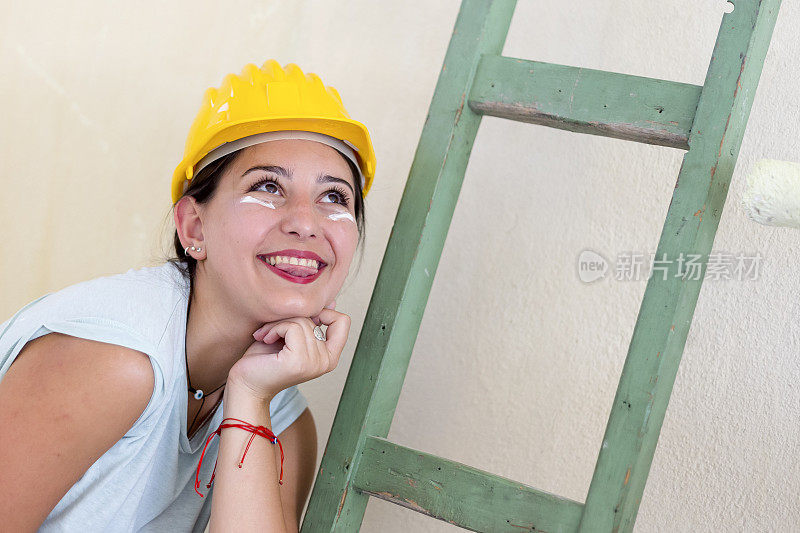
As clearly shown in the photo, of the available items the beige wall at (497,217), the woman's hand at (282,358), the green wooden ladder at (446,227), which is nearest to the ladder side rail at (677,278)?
the green wooden ladder at (446,227)

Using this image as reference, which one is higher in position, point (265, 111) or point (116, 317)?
point (265, 111)

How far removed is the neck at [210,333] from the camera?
1043 mm

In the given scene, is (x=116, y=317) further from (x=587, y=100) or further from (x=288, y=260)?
(x=587, y=100)

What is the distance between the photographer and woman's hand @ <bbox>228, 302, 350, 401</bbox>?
98 centimetres

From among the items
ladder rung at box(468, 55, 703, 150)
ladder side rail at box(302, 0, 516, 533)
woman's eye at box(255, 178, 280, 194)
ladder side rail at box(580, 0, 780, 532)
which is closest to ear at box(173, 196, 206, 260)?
woman's eye at box(255, 178, 280, 194)

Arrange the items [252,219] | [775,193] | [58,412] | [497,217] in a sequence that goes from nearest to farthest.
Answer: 1. [775,193]
2. [58,412]
3. [252,219]
4. [497,217]

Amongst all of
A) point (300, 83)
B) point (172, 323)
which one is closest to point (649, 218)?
point (300, 83)

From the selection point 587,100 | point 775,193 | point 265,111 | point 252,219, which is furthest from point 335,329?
point 775,193

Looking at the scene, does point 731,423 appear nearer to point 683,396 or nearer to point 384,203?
point 683,396

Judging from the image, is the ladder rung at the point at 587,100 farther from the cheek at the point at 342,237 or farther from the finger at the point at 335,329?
the finger at the point at 335,329

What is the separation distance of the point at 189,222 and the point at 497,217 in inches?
18.5

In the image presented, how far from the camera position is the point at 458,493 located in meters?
0.91

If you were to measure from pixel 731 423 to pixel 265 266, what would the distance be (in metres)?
0.64

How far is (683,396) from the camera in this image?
3.59ft
